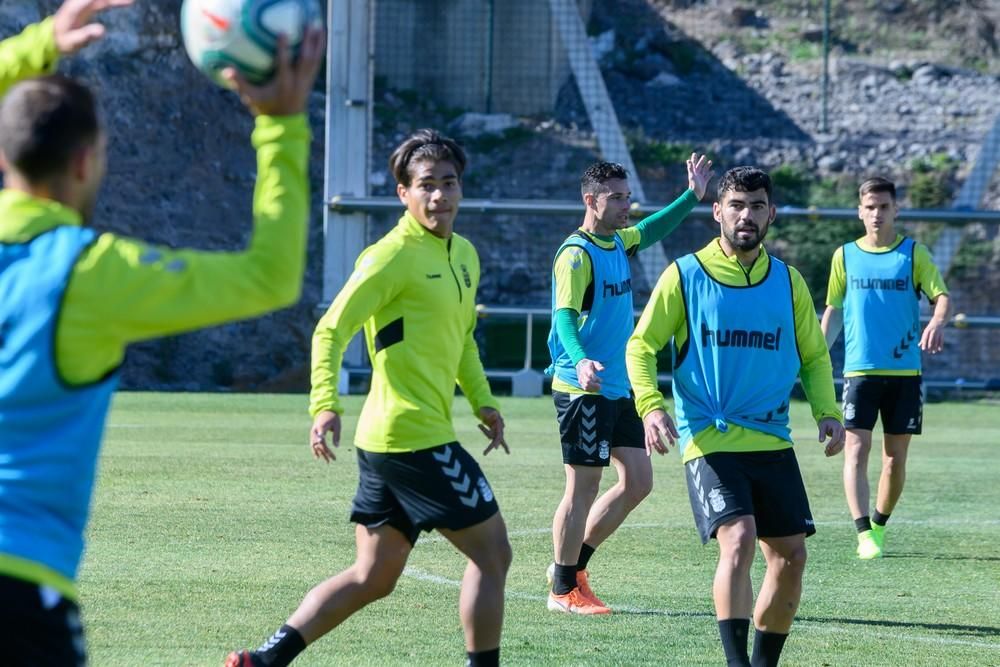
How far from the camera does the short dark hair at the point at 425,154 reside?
6.06 m

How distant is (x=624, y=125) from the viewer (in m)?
32.9

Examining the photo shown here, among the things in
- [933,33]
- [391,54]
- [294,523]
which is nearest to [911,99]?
[933,33]

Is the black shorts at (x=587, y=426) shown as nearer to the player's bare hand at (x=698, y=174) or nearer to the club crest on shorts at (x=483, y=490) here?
the player's bare hand at (x=698, y=174)

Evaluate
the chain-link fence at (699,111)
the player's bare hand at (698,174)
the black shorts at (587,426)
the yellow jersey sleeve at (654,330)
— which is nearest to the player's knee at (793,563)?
the yellow jersey sleeve at (654,330)

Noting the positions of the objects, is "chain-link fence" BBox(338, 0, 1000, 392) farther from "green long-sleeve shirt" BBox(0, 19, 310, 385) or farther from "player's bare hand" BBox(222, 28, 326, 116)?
"green long-sleeve shirt" BBox(0, 19, 310, 385)

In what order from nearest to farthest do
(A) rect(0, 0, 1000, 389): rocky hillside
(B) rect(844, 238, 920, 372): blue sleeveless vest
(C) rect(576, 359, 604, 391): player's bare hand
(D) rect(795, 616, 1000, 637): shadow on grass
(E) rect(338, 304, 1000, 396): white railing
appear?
(C) rect(576, 359, 604, 391): player's bare hand → (D) rect(795, 616, 1000, 637): shadow on grass → (B) rect(844, 238, 920, 372): blue sleeveless vest → (E) rect(338, 304, 1000, 396): white railing → (A) rect(0, 0, 1000, 389): rocky hillside

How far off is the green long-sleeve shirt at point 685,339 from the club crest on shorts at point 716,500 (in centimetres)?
18

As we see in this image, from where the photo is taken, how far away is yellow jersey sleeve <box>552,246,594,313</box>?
805cm

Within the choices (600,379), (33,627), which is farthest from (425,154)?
(33,627)

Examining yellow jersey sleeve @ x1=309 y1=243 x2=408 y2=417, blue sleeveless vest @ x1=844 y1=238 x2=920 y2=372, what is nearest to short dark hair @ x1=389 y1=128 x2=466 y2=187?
yellow jersey sleeve @ x1=309 y1=243 x2=408 y2=417

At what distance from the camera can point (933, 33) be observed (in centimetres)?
3803

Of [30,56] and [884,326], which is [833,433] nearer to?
[30,56]

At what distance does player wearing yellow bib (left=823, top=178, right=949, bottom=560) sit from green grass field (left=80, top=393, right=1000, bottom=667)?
745 mm

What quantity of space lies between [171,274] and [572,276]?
501 cm
